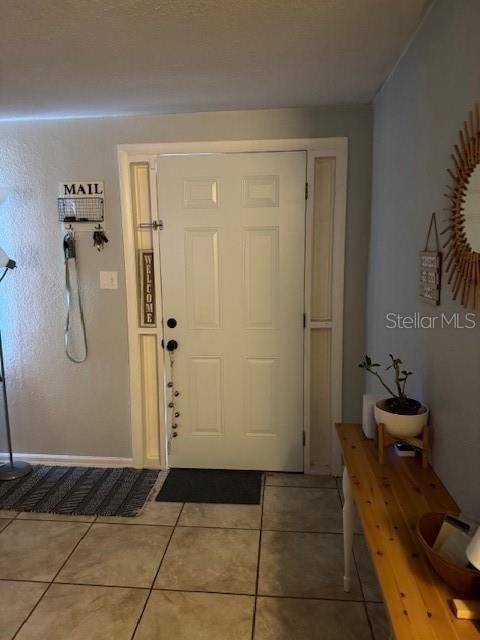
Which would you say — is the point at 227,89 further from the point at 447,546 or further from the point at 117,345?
the point at 447,546

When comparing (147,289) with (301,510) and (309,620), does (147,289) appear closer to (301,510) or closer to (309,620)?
(301,510)

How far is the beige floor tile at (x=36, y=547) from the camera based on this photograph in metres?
2.09

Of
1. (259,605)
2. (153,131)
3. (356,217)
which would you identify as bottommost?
(259,605)

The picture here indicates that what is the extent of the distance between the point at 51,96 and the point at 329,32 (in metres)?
1.48

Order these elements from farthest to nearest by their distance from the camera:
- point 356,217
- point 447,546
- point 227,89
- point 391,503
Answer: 1. point 356,217
2. point 227,89
3. point 391,503
4. point 447,546

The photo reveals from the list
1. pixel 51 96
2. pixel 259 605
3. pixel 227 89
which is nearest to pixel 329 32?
pixel 227 89

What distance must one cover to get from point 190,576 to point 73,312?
172cm

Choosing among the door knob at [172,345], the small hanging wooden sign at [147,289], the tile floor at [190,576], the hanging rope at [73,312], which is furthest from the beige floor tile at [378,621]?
the hanging rope at [73,312]

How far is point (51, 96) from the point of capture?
2357 mm

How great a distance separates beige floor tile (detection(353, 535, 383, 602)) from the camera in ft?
6.21

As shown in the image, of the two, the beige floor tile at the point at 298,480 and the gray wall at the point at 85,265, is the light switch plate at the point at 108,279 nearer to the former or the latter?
the gray wall at the point at 85,265

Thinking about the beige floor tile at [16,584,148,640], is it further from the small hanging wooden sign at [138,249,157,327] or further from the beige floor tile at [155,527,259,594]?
the small hanging wooden sign at [138,249,157,327]

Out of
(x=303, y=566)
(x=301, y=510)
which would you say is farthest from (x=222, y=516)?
(x=303, y=566)

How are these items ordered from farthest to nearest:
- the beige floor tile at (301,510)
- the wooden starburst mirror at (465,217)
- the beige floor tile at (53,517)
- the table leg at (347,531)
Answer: the beige floor tile at (53,517) → the beige floor tile at (301,510) → the table leg at (347,531) → the wooden starburst mirror at (465,217)
